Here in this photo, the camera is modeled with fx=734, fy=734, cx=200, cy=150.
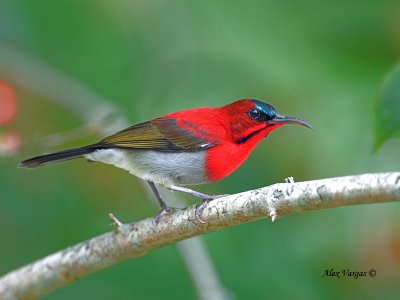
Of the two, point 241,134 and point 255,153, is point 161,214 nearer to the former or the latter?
point 241,134

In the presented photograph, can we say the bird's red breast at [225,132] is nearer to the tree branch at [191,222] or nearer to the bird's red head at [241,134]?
the bird's red head at [241,134]

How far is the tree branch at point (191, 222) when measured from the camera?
10.1ft

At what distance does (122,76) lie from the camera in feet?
24.6

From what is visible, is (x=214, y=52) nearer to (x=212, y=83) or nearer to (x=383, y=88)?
(x=212, y=83)

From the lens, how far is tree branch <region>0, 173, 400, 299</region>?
10.1 ft

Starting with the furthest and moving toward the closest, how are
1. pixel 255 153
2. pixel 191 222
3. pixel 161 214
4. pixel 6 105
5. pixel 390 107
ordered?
pixel 255 153, pixel 6 105, pixel 161 214, pixel 191 222, pixel 390 107

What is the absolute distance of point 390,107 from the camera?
3.46 metres

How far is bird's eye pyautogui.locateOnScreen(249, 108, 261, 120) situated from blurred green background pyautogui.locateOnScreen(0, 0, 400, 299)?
2.78ft

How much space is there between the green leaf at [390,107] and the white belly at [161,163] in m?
1.70

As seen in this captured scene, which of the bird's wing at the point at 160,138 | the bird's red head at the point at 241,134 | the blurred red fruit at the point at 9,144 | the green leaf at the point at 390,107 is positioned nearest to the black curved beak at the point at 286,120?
the bird's red head at the point at 241,134

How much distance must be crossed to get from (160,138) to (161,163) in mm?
239

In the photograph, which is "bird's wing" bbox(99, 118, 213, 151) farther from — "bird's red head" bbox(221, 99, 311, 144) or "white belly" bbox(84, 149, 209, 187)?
"bird's red head" bbox(221, 99, 311, 144)

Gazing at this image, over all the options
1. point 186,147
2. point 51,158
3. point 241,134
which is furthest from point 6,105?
point 241,134

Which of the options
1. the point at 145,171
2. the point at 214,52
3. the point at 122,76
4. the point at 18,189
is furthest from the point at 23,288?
the point at 214,52
